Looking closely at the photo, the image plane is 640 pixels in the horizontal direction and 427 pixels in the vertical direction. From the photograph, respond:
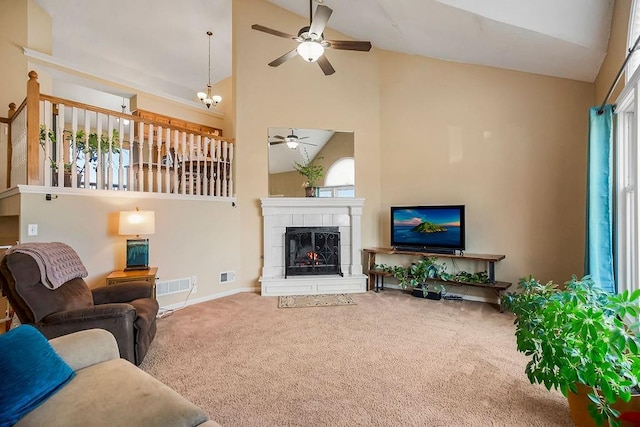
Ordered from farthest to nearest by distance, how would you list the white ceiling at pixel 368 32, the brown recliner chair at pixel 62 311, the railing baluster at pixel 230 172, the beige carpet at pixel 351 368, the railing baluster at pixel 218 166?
the railing baluster at pixel 230 172, the railing baluster at pixel 218 166, the white ceiling at pixel 368 32, the brown recliner chair at pixel 62 311, the beige carpet at pixel 351 368

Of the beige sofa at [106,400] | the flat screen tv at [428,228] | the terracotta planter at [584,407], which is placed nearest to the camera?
the beige sofa at [106,400]

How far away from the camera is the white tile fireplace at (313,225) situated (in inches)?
183

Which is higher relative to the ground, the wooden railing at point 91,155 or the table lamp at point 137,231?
the wooden railing at point 91,155

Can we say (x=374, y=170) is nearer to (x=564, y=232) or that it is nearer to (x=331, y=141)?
(x=331, y=141)

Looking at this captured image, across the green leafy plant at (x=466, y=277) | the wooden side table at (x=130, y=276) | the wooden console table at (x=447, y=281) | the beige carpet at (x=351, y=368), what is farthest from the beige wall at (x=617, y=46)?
the wooden side table at (x=130, y=276)

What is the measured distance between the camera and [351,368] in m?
2.37

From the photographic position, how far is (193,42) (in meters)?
6.00

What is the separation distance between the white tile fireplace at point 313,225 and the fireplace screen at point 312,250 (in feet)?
0.28

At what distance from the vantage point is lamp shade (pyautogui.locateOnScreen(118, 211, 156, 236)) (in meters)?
3.28

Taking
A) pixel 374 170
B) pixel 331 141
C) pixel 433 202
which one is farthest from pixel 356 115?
pixel 433 202

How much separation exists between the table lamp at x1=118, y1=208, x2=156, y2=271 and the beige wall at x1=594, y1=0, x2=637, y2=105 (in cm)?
471

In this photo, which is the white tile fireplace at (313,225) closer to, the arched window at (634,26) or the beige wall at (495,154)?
the beige wall at (495,154)

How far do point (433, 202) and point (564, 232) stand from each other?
1658mm

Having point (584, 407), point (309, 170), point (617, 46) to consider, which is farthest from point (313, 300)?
point (617, 46)
